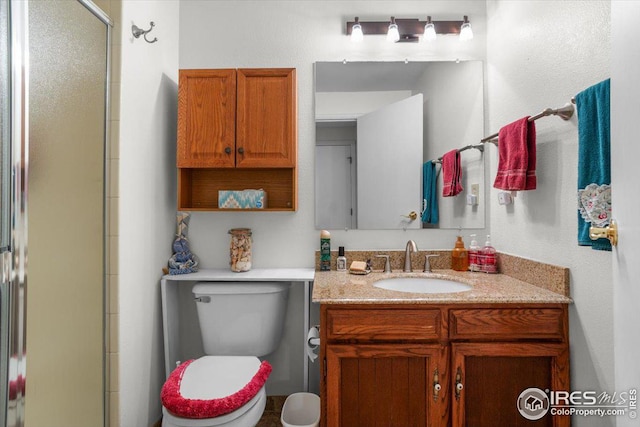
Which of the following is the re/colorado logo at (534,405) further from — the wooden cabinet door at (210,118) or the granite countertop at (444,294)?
the wooden cabinet door at (210,118)

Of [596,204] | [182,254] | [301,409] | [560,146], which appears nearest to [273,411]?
[301,409]

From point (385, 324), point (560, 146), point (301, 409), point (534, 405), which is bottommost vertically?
point (301, 409)

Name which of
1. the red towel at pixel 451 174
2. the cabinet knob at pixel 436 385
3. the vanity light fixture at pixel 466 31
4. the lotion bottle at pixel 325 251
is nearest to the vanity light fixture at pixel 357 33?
the vanity light fixture at pixel 466 31

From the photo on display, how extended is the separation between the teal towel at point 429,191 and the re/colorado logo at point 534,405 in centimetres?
94

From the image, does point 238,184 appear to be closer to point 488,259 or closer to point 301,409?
point 301,409

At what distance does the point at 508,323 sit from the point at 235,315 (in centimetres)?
123

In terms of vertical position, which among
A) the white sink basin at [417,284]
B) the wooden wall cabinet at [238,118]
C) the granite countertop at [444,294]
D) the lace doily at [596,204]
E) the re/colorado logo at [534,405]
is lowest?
the re/colorado logo at [534,405]

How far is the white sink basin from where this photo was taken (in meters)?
1.70

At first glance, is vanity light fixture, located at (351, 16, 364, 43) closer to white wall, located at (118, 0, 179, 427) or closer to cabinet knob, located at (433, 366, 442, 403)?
white wall, located at (118, 0, 179, 427)

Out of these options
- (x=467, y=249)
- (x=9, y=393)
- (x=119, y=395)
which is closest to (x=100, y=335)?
(x=119, y=395)

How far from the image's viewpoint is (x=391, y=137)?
6.31ft

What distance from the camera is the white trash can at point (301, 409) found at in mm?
1719

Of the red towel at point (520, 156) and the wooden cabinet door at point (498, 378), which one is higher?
the red towel at point (520, 156)

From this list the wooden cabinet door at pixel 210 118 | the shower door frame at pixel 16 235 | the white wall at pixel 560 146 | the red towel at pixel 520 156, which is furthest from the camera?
the wooden cabinet door at pixel 210 118
